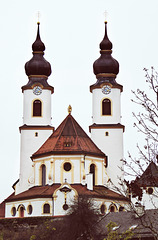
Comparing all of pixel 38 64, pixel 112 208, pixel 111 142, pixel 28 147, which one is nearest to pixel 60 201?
pixel 112 208

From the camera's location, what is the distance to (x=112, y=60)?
7219cm

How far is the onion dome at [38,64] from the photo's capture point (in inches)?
2817

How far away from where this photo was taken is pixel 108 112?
7081 centimetres

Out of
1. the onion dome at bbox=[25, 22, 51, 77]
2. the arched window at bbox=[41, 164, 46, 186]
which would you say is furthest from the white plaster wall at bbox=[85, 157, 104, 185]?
the onion dome at bbox=[25, 22, 51, 77]

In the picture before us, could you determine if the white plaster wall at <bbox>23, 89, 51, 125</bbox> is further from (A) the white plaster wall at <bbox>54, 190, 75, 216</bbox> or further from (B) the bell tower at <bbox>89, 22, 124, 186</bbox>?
(A) the white plaster wall at <bbox>54, 190, 75, 216</bbox>

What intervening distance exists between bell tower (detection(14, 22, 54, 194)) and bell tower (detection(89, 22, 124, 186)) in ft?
17.2

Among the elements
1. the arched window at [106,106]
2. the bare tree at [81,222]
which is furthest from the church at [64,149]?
the bare tree at [81,222]

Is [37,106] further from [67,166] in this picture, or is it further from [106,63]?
[106,63]

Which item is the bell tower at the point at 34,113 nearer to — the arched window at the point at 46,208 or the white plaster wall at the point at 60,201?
the arched window at the point at 46,208

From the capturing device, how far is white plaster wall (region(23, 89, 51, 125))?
233ft

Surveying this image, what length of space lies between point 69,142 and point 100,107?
6.79 meters

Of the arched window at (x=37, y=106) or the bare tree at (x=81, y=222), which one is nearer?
the bare tree at (x=81, y=222)

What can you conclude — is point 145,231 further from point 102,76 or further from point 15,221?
point 102,76

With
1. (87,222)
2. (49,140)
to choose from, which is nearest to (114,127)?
(49,140)
